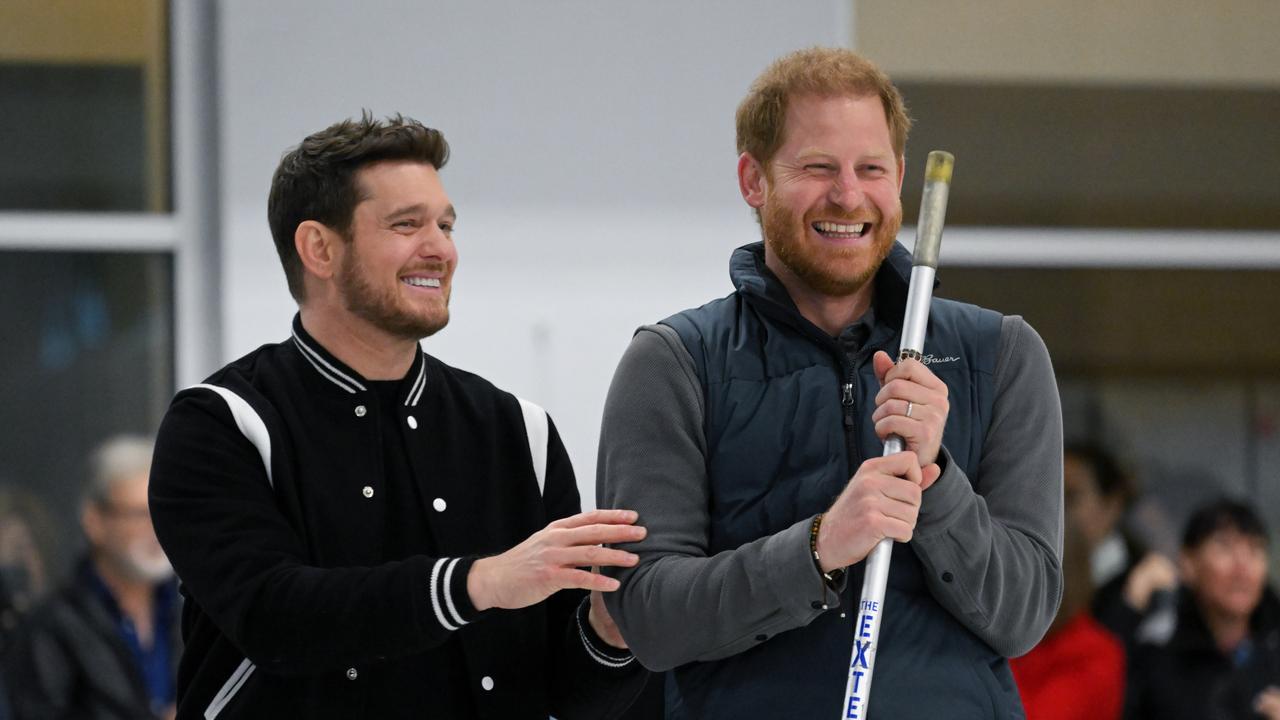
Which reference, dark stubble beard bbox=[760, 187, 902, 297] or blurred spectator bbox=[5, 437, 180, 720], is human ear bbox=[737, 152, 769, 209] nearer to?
dark stubble beard bbox=[760, 187, 902, 297]

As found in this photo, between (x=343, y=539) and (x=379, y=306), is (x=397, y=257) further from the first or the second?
(x=343, y=539)

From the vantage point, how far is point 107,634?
6016 millimetres

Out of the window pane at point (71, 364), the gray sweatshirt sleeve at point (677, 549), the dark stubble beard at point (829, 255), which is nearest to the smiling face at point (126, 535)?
the window pane at point (71, 364)

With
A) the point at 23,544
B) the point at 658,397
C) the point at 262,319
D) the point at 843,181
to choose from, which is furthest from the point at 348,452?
the point at 23,544

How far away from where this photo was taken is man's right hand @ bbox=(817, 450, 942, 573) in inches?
89.0

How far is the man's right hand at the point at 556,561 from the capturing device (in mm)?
2473

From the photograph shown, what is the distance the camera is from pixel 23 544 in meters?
6.79

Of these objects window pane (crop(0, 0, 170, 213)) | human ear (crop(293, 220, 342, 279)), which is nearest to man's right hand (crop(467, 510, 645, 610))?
human ear (crop(293, 220, 342, 279))

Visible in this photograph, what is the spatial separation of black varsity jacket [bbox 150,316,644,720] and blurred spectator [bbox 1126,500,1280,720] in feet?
11.2

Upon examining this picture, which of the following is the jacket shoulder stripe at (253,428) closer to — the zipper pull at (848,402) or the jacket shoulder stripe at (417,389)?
the jacket shoulder stripe at (417,389)

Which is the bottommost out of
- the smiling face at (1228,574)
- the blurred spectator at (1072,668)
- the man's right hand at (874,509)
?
the blurred spectator at (1072,668)

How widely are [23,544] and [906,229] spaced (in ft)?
12.6

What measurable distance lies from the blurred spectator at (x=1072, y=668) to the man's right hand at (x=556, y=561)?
3.33m

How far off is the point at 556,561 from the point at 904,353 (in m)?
0.62
